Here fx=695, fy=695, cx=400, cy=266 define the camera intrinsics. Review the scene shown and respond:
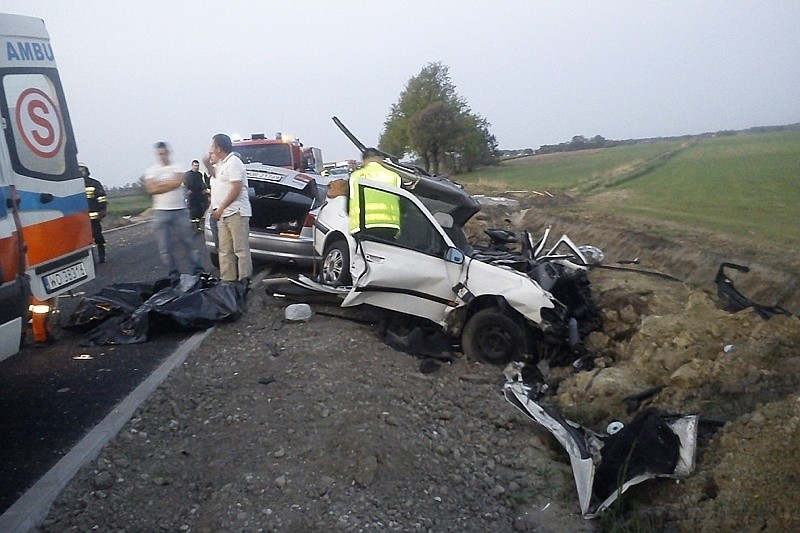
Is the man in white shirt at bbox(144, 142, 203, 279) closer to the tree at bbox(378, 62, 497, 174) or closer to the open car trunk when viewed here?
the open car trunk

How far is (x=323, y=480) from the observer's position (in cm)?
421

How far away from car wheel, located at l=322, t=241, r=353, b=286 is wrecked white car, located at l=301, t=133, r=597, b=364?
132 centimetres

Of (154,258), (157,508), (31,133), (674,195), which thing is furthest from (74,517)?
(674,195)

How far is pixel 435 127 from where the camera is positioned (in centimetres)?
6162

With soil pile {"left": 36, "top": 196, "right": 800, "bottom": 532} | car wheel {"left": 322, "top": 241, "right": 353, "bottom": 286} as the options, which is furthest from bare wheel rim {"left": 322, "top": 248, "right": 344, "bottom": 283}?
soil pile {"left": 36, "top": 196, "right": 800, "bottom": 532}

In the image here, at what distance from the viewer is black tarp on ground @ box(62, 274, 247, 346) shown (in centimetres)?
711

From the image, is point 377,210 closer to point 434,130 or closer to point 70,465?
point 70,465

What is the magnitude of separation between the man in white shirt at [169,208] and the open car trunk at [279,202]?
2123 mm

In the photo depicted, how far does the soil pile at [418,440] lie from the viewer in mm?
3904

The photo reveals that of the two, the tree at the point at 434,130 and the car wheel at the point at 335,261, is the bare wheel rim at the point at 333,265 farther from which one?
the tree at the point at 434,130

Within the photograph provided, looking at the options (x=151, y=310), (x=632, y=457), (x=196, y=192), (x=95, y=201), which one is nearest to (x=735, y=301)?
(x=632, y=457)

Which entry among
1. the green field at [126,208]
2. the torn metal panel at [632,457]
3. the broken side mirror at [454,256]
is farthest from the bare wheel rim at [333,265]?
the green field at [126,208]

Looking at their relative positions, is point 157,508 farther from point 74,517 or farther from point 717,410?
point 717,410

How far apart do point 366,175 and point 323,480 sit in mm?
4205
